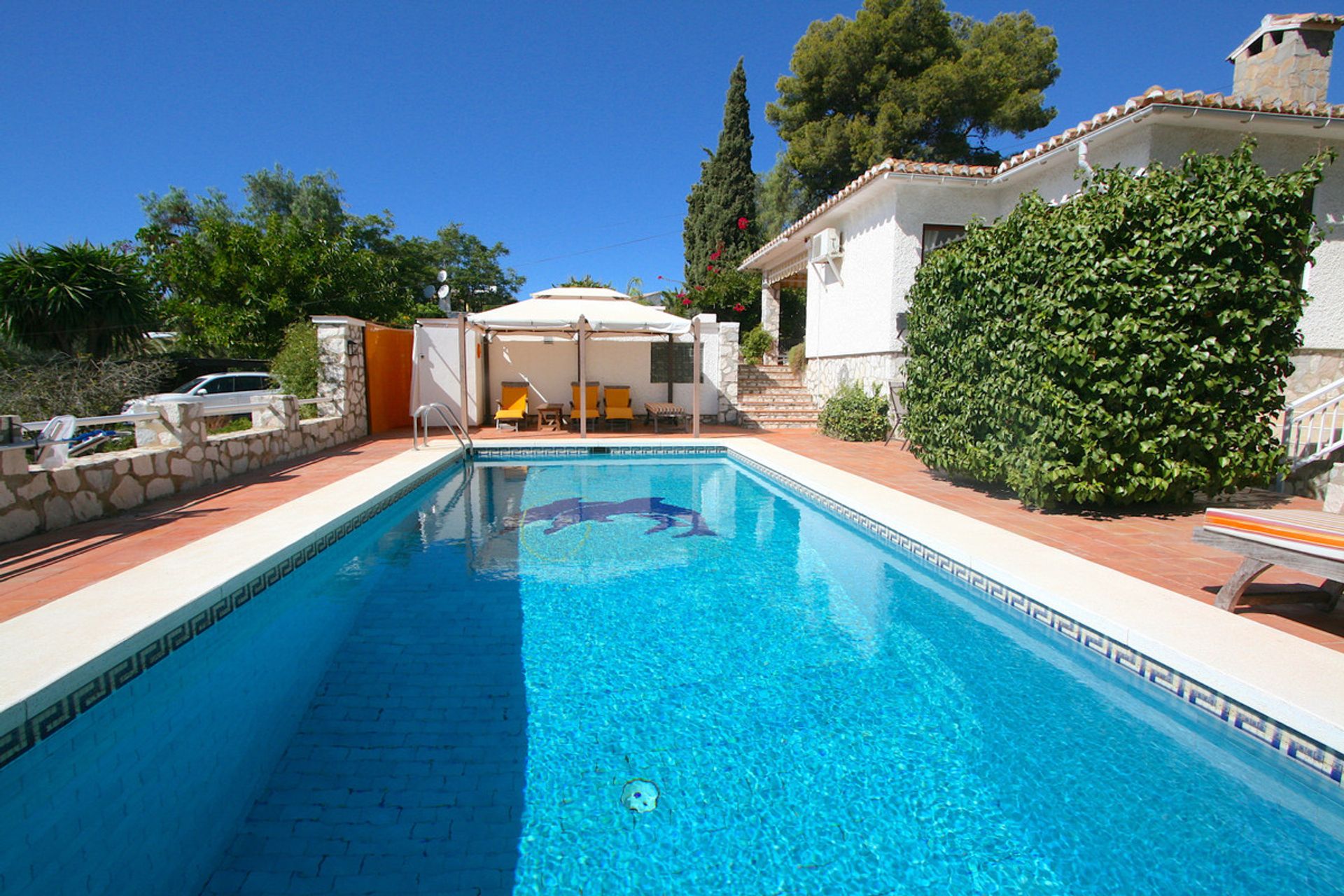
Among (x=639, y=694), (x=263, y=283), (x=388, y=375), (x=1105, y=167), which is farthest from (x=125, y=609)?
(x=263, y=283)

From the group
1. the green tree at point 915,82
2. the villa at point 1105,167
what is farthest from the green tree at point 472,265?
the villa at point 1105,167

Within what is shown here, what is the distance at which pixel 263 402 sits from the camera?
911 centimetres

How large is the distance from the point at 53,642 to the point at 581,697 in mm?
2673

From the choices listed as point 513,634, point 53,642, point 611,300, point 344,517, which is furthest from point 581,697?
point 611,300

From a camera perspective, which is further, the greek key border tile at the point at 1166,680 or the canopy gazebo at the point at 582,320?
the canopy gazebo at the point at 582,320

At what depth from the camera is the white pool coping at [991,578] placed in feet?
9.14

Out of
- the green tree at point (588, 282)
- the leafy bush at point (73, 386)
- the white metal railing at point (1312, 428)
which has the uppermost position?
the green tree at point (588, 282)

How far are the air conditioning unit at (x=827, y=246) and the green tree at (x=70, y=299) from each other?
48.8 ft

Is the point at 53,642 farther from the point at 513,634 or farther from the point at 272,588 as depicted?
the point at 513,634

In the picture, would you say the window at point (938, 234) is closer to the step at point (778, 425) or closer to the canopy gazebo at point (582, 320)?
the canopy gazebo at point (582, 320)

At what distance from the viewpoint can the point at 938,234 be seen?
11.9 metres

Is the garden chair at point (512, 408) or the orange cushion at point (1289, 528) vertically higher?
the garden chair at point (512, 408)

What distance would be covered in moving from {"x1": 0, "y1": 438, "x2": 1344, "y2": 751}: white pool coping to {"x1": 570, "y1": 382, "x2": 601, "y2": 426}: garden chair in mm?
8674

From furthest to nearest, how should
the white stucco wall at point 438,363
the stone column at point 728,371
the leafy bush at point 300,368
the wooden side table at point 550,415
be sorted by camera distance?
the stone column at point 728,371 < the wooden side table at point 550,415 < the white stucco wall at point 438,363 < the leafy bush at point 300,368
